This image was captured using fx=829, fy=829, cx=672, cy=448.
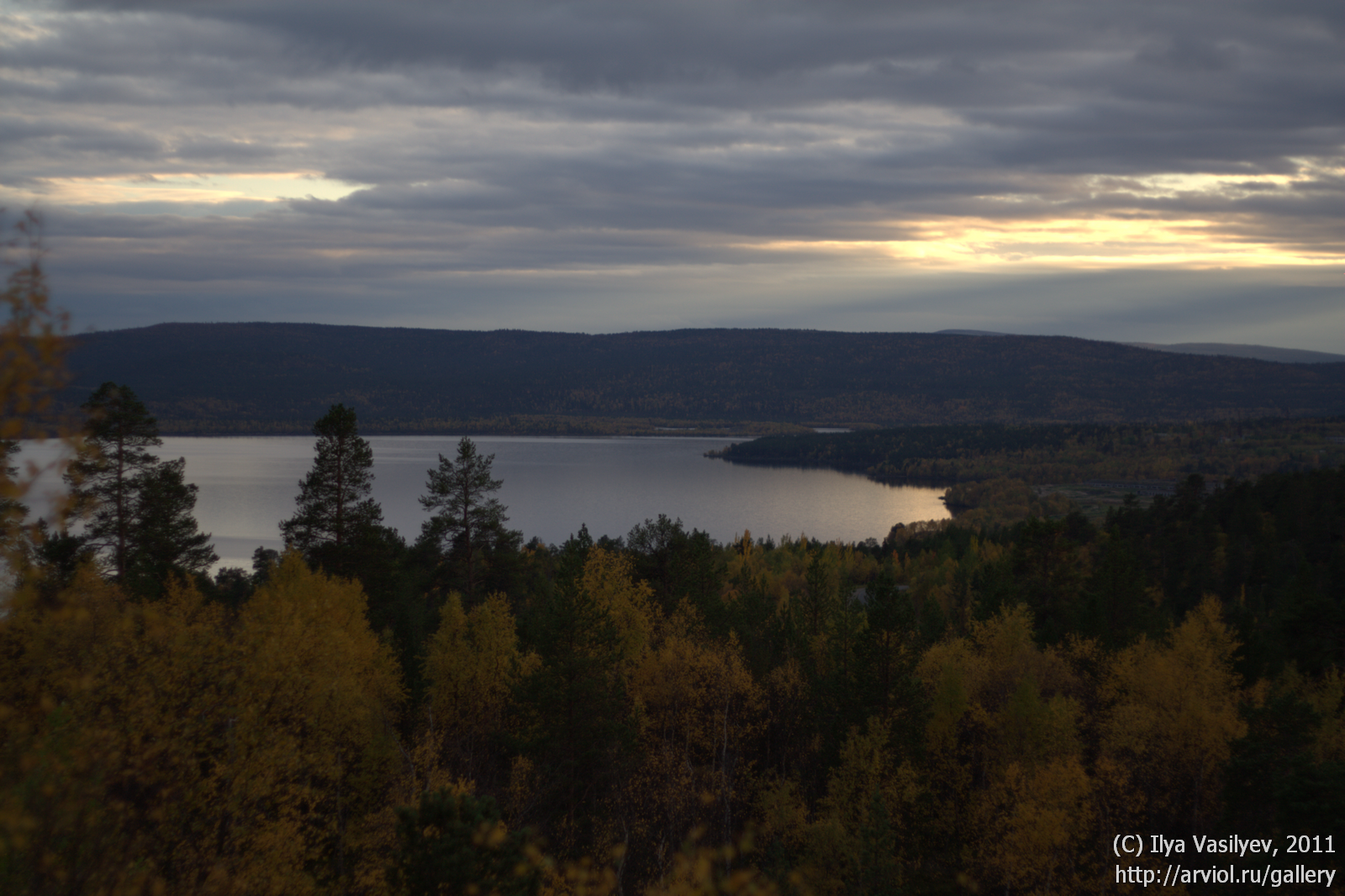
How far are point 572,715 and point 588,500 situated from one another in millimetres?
122387

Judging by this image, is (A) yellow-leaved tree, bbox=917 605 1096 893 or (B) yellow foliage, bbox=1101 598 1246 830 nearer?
(A) yellow-leaved tree, bbox=917 605 1096 893

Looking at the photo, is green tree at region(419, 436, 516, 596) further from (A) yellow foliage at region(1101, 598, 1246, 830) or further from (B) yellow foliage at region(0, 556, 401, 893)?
(A) yellow foliage at region(1101, 598, 1246, 830)

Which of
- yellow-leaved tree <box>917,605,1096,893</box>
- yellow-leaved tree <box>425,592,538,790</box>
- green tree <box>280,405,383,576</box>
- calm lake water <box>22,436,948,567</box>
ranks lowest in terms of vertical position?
calm lake water <box>22,436,948,567</box>

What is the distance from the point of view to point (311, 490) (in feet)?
103

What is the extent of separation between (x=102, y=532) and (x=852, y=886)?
89.7 ft

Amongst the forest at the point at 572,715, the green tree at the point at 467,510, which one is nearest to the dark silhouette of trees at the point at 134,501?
the forest at the point at 572,715

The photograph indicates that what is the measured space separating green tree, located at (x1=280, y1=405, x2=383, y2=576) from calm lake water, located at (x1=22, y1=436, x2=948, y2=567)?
156ft

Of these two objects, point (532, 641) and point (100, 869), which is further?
point (532, 641)

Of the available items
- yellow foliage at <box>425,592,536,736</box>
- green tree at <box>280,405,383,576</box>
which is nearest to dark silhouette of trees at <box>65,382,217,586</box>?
green tree at <box>280,405,383,576</box>

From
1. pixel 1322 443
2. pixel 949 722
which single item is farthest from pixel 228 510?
pixel 1322 443

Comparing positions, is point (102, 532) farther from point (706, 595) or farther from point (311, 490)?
point (706, 595)

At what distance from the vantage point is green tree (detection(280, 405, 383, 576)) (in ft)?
102

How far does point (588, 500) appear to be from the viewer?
144 m

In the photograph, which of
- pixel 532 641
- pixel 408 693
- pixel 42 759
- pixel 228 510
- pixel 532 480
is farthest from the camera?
pixel 532 480
